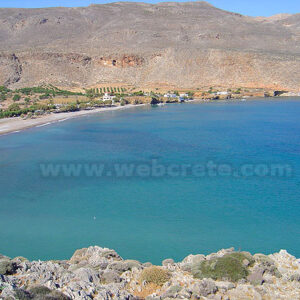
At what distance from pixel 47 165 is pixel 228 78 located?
7560 centimetres

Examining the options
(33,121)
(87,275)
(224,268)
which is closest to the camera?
(87,275)

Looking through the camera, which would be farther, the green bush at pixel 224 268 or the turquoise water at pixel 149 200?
the turquoise water at pixel 149 200

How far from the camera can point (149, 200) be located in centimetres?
2131

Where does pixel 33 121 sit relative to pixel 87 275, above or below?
above

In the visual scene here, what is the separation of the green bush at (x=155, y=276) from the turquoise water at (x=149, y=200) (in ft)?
14.3

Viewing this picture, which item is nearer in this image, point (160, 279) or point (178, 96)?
point (160, 279)

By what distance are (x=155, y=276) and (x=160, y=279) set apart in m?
0.17

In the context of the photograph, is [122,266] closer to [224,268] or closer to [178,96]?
[224,268]

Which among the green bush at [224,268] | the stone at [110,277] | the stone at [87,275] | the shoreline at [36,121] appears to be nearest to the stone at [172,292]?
the green bush at [224,268]

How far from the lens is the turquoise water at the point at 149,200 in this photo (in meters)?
16.6

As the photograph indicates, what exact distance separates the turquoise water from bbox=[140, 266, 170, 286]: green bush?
436cm

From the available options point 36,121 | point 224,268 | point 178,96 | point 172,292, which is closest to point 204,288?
point 172,292

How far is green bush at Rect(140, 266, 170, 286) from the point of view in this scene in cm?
1066

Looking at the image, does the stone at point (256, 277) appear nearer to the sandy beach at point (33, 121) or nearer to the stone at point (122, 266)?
the stone at point (122, 266)
